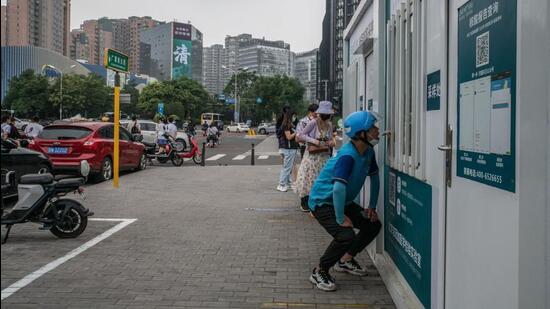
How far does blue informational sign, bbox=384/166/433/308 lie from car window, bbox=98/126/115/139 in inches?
388

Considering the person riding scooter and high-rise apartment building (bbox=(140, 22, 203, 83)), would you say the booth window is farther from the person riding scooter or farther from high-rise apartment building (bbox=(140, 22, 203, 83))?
high-rise apartment building (bbox=(140, 22, 203, 83))

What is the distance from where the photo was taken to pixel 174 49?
452 ft

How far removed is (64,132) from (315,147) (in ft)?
25.6

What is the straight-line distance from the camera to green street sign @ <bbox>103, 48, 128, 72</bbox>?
11827mm

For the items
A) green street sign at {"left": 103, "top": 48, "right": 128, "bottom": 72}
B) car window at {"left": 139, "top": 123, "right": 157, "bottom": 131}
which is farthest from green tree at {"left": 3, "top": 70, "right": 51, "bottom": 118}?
green street sign at {"left": 103, "top": 48, "right": 128, "bottom": 72}

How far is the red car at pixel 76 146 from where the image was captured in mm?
12906

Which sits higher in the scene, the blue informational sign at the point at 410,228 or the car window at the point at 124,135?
the car window at the point at 124,135

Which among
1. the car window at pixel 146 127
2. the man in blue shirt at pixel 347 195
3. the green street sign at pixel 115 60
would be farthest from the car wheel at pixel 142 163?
the man in blue shirt at pixel 347 195

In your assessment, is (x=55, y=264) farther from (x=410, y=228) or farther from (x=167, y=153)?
(x=167, y=153)

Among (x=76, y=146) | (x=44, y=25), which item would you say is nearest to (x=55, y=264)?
(x=76, y=146)

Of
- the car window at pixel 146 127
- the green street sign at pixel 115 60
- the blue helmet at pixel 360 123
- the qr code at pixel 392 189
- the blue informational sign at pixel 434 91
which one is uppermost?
the green street sign at pixel 115 60

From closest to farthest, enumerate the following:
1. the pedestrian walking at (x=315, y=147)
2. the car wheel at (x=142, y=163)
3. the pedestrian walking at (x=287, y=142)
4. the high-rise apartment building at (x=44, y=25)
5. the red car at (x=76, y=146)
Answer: the pedestrian walking at (x=315, y=147)
the pedestrian walking at (x=287, y=142)
the red car at (x=76, y=146)
the car wheel at (x=142, y=163)
the high-rise apartment building at (x=44, y=25)

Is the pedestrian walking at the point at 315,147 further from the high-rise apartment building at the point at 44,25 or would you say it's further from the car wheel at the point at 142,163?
the high-rise apartment building at the point at 44,25

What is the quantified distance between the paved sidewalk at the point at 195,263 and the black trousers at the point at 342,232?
1.07 feet
